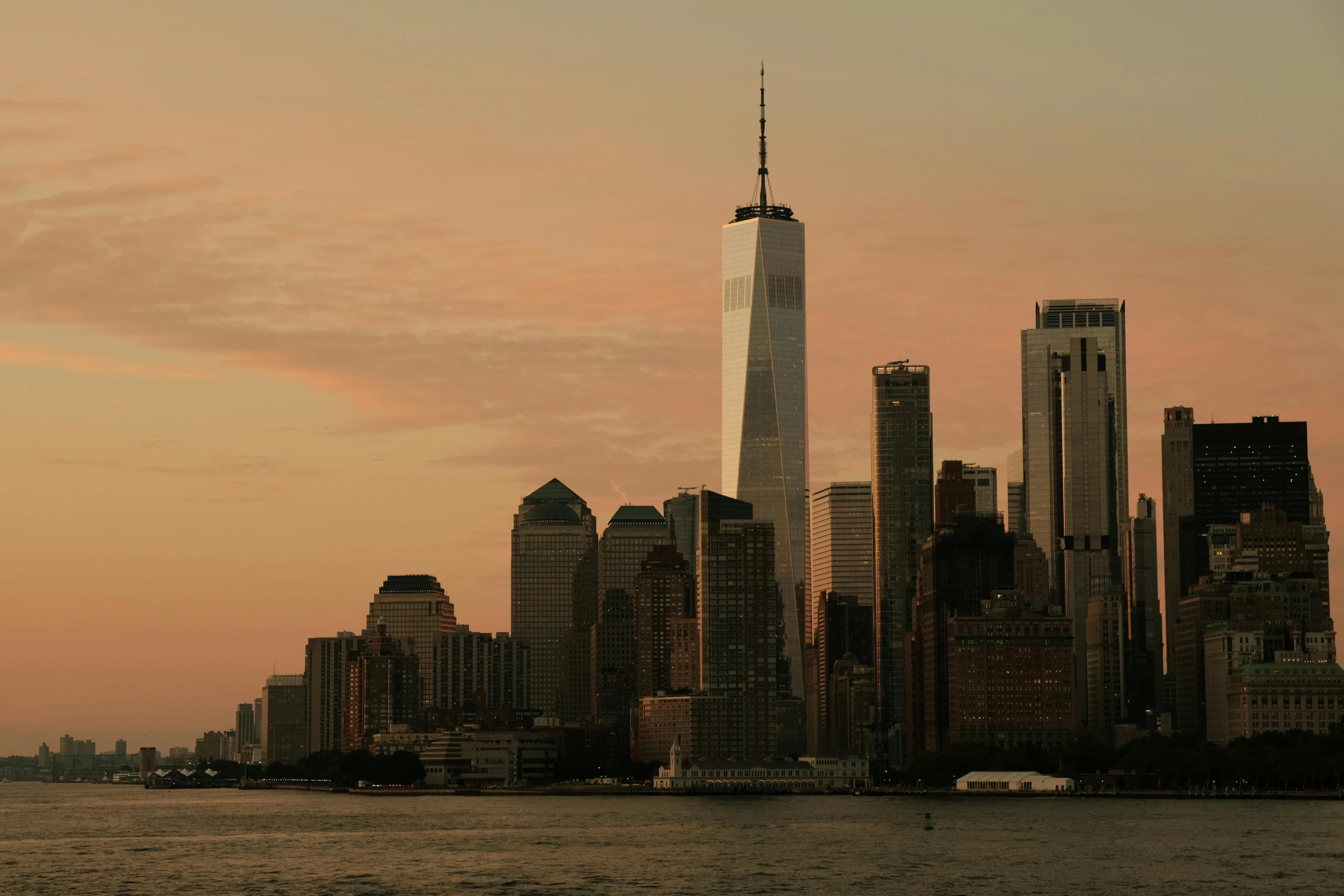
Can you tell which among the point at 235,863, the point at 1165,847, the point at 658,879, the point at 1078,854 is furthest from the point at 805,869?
the point at 235,863

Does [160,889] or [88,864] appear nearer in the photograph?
[160,889]

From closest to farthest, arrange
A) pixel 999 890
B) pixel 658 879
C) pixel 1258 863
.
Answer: pixel 999 890
pixel 658 879
pixel 1258 863

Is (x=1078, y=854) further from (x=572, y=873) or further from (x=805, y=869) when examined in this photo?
(x=572, y=873)

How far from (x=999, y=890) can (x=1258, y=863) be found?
32204mm

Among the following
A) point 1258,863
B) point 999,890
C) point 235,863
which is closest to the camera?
point 999,890

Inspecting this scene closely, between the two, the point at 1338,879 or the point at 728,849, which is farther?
the point at 728,849

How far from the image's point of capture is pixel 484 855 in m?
194

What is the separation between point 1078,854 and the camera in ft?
609

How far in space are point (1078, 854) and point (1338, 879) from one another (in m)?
28.9

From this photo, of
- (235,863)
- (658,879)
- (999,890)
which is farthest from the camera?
(235,863)

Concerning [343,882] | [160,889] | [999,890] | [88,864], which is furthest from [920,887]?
[88,864]

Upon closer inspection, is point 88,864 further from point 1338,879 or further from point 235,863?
point 1338,879

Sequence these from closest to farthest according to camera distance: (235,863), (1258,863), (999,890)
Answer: (999,890)
(1258,863)
(235,863)

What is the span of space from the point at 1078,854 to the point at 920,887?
34276mm
